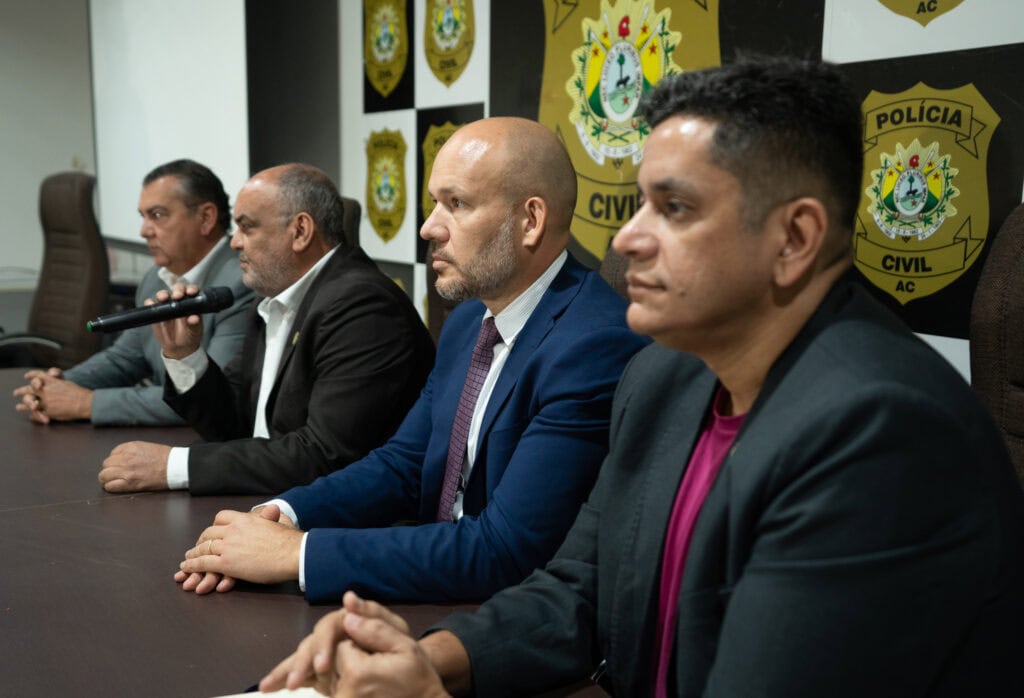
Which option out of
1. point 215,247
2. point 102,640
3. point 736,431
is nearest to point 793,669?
point 736,431

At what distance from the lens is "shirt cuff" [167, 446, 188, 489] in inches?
66.8

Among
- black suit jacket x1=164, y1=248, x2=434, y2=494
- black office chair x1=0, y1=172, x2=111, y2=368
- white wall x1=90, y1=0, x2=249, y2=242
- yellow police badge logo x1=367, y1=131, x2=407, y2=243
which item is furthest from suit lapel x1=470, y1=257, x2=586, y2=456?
black office chair x1=0, y1=172, x2=111, y2=368

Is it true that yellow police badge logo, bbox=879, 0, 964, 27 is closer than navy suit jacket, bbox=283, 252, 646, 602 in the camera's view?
No

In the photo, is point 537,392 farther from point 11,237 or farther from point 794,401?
point 11,237

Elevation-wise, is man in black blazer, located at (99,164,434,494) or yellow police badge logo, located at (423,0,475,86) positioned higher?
yellow police badge logo, located at (423,0,475,86)

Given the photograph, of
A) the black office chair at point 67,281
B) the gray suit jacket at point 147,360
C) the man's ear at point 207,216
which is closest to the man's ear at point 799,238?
the gray suit jacket at point 147,360

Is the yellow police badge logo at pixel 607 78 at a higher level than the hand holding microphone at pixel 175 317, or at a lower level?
higher

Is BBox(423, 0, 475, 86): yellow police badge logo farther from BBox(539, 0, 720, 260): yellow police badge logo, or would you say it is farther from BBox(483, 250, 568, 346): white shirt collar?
BBox(483, 250, 568, 346): white shirt collar

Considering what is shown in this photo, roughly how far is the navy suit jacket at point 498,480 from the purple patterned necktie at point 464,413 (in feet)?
0.09

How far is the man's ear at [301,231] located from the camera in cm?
229

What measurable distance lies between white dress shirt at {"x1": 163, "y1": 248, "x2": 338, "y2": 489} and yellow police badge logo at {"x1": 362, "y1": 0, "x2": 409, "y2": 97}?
1.49 meters

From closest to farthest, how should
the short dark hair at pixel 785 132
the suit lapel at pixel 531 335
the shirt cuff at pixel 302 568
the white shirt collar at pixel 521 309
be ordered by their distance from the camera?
1. the short dark hair at pixel 785 132
2. the shirt cuff at pixel 302 568
3. the suit lapel at pixel 531 335
4. the white shirt collar at pixel 521 309

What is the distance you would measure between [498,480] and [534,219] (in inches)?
18.0

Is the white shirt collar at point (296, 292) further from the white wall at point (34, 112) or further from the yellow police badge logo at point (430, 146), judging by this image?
the white wall at point (34, 112)
